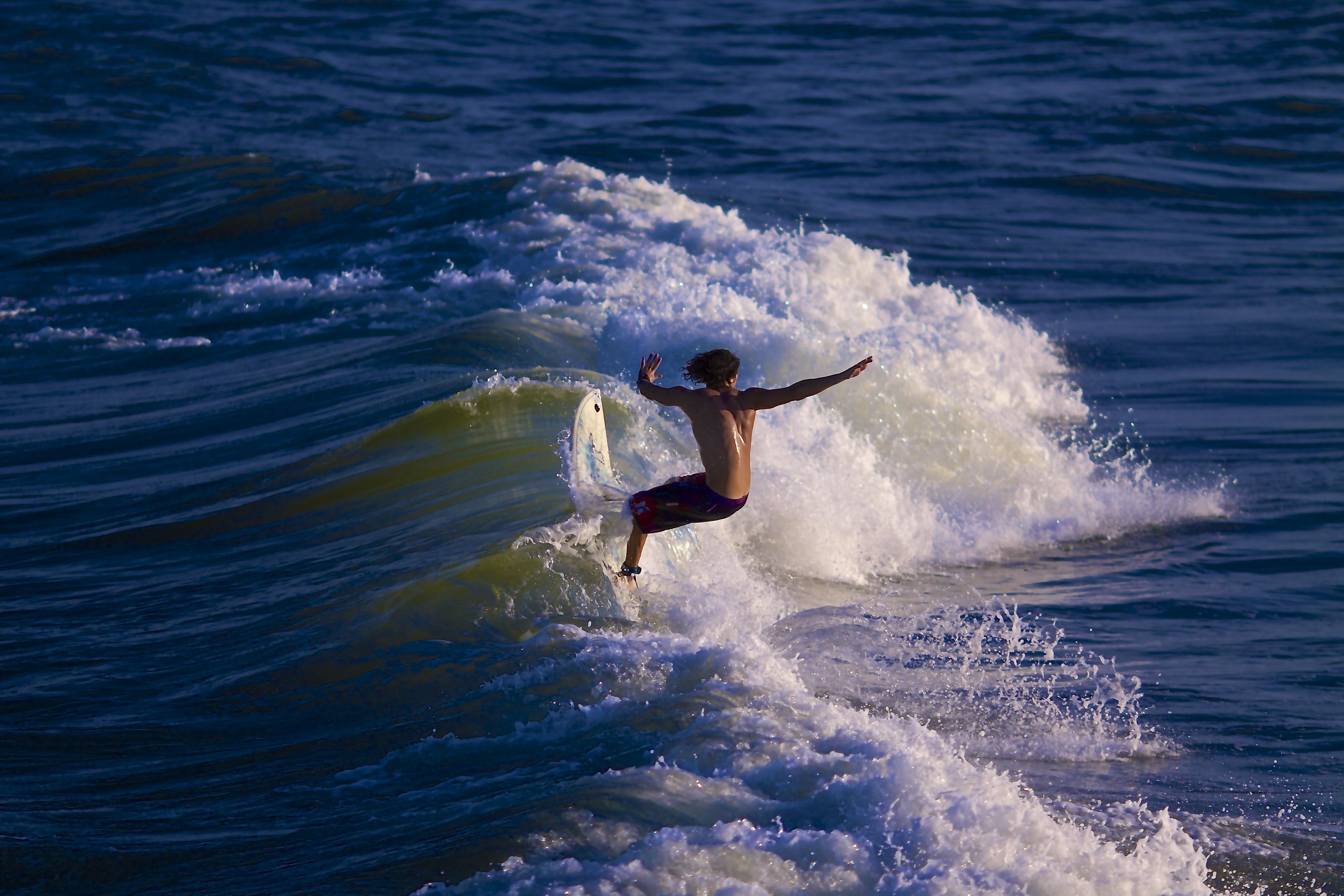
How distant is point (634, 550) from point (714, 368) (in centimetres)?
108

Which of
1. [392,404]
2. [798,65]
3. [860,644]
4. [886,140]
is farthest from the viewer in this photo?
[798,65]

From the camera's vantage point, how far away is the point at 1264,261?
54.3ft

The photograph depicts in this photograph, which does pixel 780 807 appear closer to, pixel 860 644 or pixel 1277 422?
pixel 860 644

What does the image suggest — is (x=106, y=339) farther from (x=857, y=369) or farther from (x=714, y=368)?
(x=857, y=369)

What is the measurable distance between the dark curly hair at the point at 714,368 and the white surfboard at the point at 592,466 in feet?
3.13

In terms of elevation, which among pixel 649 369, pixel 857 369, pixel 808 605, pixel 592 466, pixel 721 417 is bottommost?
pixel 808 605

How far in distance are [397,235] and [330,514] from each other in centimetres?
800

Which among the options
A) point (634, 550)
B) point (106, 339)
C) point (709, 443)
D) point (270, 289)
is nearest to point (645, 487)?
point (634, 550)

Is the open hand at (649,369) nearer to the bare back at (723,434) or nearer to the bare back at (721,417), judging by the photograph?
the bare back at (721,417)

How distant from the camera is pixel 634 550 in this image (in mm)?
6246

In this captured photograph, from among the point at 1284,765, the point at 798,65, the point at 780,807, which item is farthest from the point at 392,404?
the point at 798,65

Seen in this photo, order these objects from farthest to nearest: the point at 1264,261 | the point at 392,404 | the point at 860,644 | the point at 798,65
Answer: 1. the point at 798,65
2. the point at 1264,261
3. the point at 392,404
4. the point at 860,644

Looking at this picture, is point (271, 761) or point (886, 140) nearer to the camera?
point (271, 761)

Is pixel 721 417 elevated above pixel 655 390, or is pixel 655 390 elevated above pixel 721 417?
pixel 655 390
